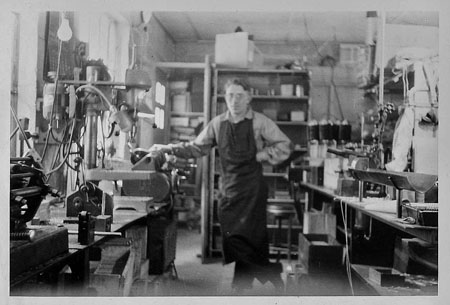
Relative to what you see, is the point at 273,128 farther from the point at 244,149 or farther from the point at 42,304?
the point at 42,304

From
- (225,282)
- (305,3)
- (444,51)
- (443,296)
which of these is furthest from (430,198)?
(225,282)

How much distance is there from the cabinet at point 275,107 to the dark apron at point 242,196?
1.17 metres

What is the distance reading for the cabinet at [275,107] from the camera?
4.51 m

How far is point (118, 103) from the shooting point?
2.14 meters

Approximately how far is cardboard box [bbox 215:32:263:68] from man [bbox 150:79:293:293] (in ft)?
2.81

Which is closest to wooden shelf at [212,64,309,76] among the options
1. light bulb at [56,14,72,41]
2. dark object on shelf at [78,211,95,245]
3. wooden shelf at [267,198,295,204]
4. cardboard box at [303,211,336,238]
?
wooden shelf at [267,198,295,204]

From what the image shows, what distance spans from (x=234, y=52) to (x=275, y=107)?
75 centimetres

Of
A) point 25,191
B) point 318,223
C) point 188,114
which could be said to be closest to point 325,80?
point 188,114

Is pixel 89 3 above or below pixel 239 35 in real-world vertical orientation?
below

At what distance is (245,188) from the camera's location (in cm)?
329

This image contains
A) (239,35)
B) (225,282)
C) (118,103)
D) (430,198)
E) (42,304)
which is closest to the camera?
(42,304)

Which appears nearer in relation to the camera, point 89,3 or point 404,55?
point 89,3

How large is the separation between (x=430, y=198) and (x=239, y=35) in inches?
84.6

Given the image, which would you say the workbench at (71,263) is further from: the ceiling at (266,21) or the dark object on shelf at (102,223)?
the ceiling at (266,21)
